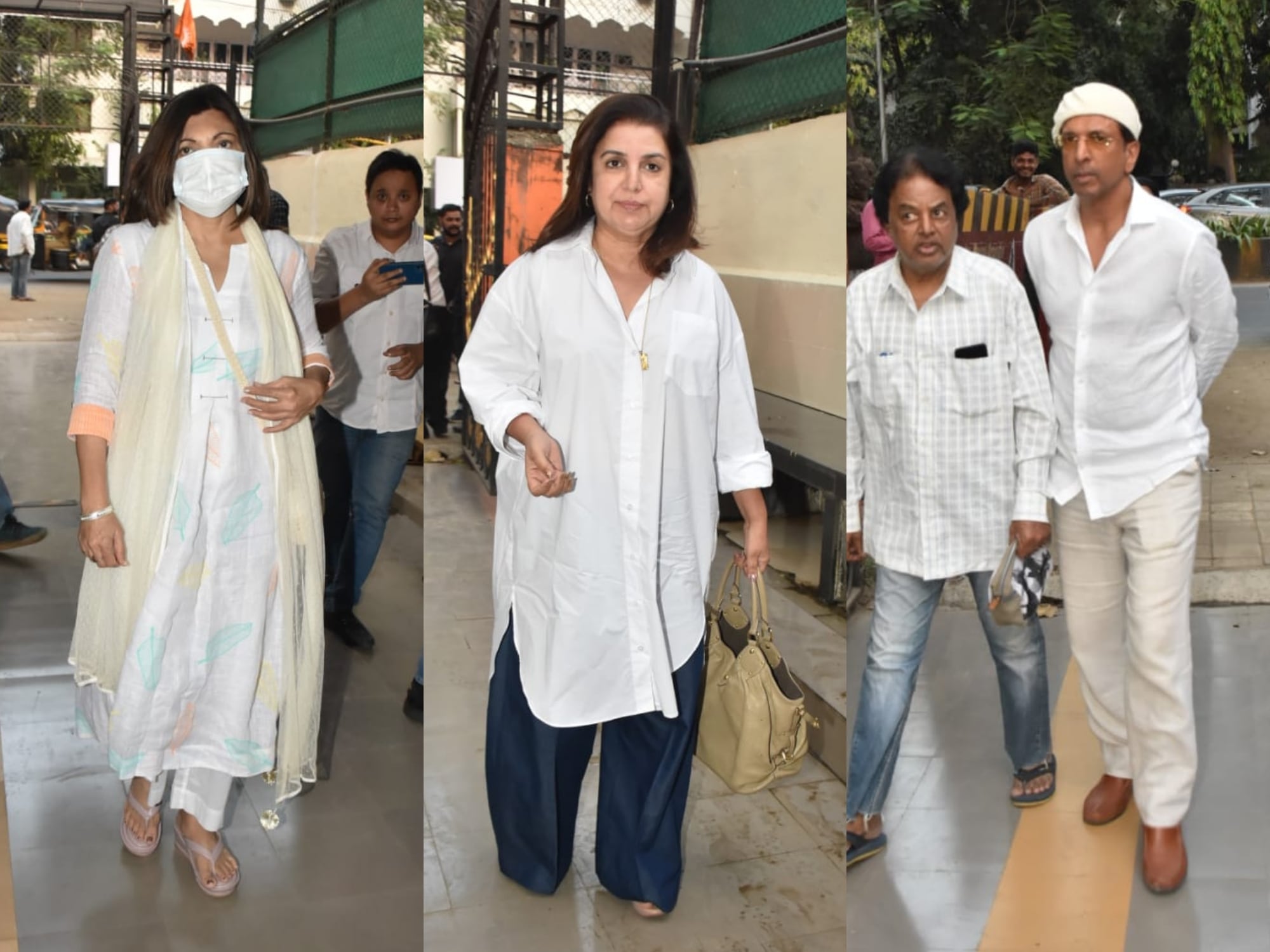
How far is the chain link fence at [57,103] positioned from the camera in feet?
5.26

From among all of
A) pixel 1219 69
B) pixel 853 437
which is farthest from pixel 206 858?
pixel 1219 69

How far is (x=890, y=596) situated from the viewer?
1.77 metres

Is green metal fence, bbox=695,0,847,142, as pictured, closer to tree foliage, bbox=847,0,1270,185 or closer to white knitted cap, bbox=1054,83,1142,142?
tree foliage, bbox=847,0,1270,185

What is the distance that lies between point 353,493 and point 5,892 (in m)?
0.75

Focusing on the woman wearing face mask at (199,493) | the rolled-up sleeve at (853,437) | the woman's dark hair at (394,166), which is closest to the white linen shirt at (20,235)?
the woman wearing face mask at (199,493)

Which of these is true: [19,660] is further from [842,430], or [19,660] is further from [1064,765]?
[1064,765]

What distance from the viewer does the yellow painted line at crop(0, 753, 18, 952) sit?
1.77m

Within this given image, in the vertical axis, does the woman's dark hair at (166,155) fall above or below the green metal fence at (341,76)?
below

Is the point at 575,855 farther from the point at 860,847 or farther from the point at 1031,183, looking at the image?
the point at 1031,183

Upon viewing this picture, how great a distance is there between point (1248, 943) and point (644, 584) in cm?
105

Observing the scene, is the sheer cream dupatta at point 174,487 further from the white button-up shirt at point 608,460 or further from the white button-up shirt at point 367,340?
the white button-up shirt at point 608,460

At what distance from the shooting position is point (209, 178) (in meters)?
1.61

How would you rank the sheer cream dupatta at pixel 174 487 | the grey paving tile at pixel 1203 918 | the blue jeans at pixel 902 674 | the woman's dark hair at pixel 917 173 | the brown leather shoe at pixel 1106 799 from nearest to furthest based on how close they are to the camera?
the woman's dark hair at pixel 917 173 < the sheer cream dupatta at pixel 174 487 < the blue jeans at pixel 902 674 < the grey paving tile at pixel 1203 918 < the brown leather shoe at pixel 1106 799

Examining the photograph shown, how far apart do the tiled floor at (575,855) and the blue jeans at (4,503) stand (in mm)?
569
